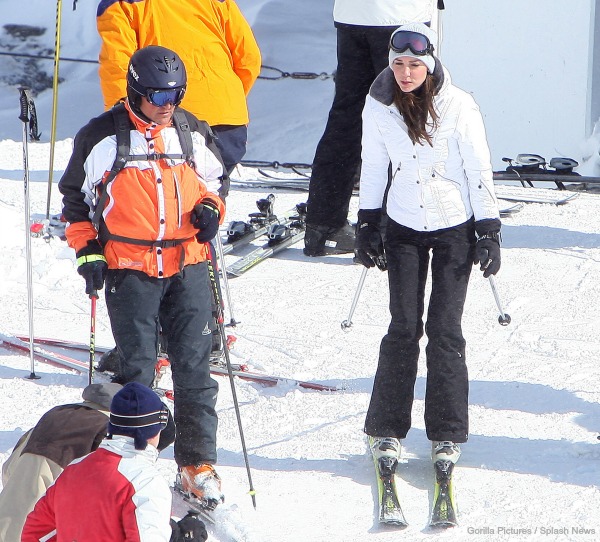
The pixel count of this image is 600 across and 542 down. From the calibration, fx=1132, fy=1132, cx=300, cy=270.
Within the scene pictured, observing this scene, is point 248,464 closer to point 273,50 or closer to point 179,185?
point 179,185

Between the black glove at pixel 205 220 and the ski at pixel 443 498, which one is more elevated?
the black glove at pixel 205 220

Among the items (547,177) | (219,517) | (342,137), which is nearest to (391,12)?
(342,137)

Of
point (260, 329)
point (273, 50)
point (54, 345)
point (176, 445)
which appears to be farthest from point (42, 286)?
point (273, 50)

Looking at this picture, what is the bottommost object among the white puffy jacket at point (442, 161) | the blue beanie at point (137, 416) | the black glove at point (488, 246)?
the blue beanie at point (137, 416)

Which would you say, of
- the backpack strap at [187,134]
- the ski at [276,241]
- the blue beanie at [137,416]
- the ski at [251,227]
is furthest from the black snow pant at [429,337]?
the ski at [251,227]

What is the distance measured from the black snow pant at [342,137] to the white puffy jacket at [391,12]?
173mm

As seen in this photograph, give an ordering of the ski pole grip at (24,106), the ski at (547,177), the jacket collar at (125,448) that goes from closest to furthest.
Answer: the jacket collar at (125,448) < the ski pole grip at (24,106) < the ski at (547,177)

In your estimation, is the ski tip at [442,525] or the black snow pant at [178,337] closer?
the ski tip at [442,525]

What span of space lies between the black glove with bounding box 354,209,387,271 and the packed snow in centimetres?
83

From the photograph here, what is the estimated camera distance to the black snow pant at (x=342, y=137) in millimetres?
6941

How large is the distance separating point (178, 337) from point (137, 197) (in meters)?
0.54

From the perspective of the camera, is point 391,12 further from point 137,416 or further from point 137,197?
point 137,416

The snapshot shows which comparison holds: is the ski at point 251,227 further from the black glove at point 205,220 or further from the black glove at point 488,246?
the black glove at point 488,246

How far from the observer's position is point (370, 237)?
4.48 meters
